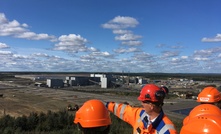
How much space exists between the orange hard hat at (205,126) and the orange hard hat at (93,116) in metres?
Answer: 1.13

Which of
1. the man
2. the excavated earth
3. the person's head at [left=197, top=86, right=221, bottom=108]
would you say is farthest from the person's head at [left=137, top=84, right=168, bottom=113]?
the excavated earth

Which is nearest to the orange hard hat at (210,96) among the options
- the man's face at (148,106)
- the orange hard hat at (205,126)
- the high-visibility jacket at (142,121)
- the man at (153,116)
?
the high-visibility jacket at (142,121)

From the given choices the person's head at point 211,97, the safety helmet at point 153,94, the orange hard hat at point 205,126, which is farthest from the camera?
the person's head at point 211,97

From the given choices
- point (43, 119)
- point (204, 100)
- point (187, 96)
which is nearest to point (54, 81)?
point (187, 96)

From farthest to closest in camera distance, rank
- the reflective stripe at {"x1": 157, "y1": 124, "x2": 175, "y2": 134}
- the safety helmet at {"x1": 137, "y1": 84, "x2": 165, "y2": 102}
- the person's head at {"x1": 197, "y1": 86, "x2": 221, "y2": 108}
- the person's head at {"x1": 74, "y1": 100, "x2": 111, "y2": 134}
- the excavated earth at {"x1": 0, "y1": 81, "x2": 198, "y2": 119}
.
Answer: the excavated earth at {"x1": 0, "y1": 81, "x2": 198, "y2": 119}, the person's head at {"x1": 197, "y1": 86, "x2": 221, "y2": 108}, the safety helmet at {"x1": 137, "y1": 84, "x2": 165, "y2": 102}, the reflective stripe at {"x1": 157, "y1": 124, "x2": 175, "y2": 134}, the person's head at {"x1": 74, "y1": 100, "x2": 111, "y2": 134}

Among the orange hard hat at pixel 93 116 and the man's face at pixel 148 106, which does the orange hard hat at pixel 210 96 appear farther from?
the orange hard hat at pixel 93 116

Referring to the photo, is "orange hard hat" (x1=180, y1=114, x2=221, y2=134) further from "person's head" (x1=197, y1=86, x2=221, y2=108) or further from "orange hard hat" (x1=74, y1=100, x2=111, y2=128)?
"person's head" (x1=197, y1=86, x2=221, y2=108)

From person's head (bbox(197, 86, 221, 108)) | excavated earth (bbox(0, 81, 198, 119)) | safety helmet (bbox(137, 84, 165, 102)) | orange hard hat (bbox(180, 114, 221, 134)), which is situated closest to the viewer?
orange hard hat (bbox(180, 114, 221, 134))

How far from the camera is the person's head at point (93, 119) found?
10.3ft

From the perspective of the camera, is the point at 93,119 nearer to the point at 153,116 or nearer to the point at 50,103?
the point at 153,116

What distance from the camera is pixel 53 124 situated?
22.6m

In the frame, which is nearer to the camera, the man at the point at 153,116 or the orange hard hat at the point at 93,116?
the orange hard hat at the point at 93,116

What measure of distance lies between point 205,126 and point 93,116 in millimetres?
1376

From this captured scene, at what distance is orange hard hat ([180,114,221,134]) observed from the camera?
2164 millimetres
